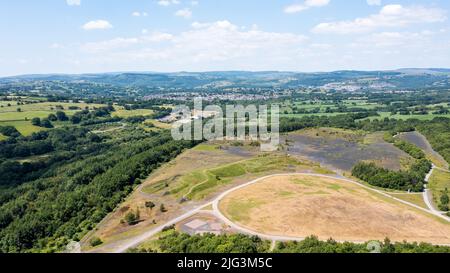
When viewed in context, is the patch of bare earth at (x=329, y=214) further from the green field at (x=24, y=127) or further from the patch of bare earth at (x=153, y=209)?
the green field at (x=24, y=127)

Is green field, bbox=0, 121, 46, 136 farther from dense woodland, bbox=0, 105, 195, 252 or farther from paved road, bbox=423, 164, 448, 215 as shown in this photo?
paved road, bbox=423, 164, 448, 215

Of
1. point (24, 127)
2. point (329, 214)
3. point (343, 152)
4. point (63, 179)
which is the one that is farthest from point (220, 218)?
point (24, 127)

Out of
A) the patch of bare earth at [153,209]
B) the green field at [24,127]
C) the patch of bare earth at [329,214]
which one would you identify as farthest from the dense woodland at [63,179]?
the patch of bare earth at [329,214]

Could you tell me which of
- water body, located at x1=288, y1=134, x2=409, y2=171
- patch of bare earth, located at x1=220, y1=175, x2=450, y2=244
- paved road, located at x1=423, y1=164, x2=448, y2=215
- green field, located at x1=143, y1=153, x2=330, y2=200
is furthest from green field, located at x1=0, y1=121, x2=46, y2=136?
paved road, located at x1=423, y1=164, x2=448, y2=215

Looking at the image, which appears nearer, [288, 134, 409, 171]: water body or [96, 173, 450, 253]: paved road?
[96, 173, 450, 253]: paved road
